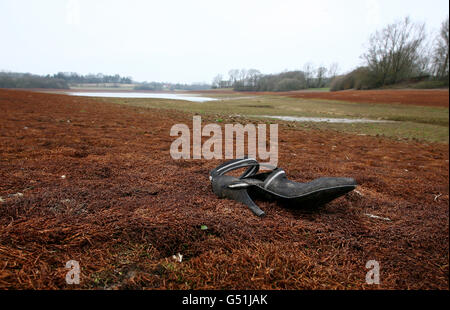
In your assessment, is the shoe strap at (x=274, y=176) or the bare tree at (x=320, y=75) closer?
the shoe strap at (x=274, y=176)

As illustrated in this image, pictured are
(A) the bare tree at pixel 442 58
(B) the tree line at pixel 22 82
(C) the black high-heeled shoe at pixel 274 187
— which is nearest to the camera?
(A) the bare tree at pixel 442 58

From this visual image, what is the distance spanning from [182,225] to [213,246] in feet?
0.83

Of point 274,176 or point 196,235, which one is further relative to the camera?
point 274,176

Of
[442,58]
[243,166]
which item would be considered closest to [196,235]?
[243,166]

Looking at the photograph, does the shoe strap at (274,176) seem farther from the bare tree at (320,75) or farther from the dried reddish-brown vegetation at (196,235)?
the bare tree at (320,75)

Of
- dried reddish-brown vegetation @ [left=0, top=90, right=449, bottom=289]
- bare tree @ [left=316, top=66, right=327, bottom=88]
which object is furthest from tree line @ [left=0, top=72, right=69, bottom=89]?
bare tree @ [left=316, top=66, right=327, bottom=88]

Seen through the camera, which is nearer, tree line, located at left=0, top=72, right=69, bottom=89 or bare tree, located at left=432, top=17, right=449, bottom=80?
bare tree, located at left=432, top=17, right=449, bottom=80

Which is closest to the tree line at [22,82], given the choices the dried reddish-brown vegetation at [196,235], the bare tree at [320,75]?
the dried reddish-brown vegetation at [196,235]

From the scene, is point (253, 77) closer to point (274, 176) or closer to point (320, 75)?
point (320, 75)

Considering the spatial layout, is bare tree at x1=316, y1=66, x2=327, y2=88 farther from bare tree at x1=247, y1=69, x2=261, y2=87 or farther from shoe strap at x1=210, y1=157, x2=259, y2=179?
shoe strap at x1=210, y1=157, x2=259, y2=179

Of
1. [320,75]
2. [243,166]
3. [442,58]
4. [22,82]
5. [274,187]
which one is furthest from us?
[320,75]

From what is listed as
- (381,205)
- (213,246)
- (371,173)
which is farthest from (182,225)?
(371,173)

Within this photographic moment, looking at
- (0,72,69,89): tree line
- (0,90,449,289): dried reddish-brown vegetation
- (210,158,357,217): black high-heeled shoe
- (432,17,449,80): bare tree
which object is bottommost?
(0,90,449,289): dried reddish-brown vegetation

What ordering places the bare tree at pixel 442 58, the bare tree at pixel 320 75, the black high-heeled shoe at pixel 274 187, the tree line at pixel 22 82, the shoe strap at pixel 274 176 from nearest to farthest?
the bare tree at pixel 442 58 < the black high-heeled shoe at pixel 274 187 < the shoe strap at pixel 274 176 < the tree line at pixel 22 82 < the bare tree at pixel 320 75
